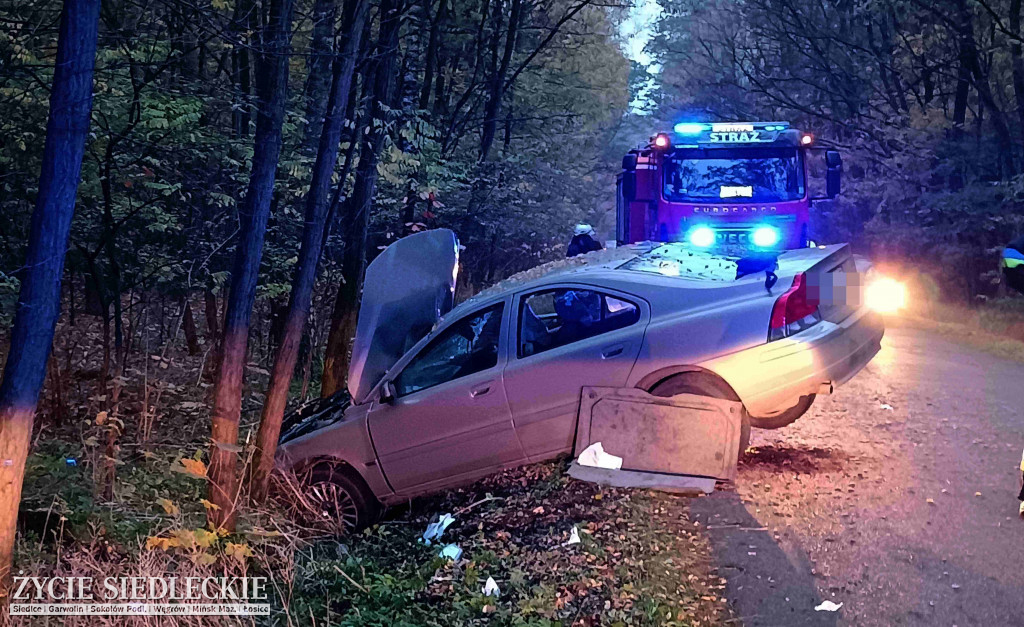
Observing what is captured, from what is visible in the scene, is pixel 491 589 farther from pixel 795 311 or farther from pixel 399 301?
pixel 795 311

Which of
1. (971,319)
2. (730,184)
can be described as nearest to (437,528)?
(730,184)

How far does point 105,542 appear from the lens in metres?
6.03

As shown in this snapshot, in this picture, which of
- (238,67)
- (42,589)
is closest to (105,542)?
(42,589)

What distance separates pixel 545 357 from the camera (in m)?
6.71

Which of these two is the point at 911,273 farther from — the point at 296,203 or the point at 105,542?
the point at 105,542

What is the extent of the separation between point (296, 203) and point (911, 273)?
18359mm

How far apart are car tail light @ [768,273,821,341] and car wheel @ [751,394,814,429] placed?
0.56 meters

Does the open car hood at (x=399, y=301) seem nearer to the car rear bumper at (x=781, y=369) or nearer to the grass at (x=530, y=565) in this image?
the grass at (x=530, y=565)

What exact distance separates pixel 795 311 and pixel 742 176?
682 centimetres

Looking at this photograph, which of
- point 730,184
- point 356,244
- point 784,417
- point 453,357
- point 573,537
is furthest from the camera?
point 730,184

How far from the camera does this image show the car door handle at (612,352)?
6660mm

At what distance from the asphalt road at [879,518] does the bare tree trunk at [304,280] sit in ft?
10.6

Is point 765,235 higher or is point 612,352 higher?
point 765,235

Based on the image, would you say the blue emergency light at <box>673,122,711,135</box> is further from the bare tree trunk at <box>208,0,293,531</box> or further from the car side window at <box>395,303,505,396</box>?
the bare tree trunk at <box>208,0,293,531</box>
